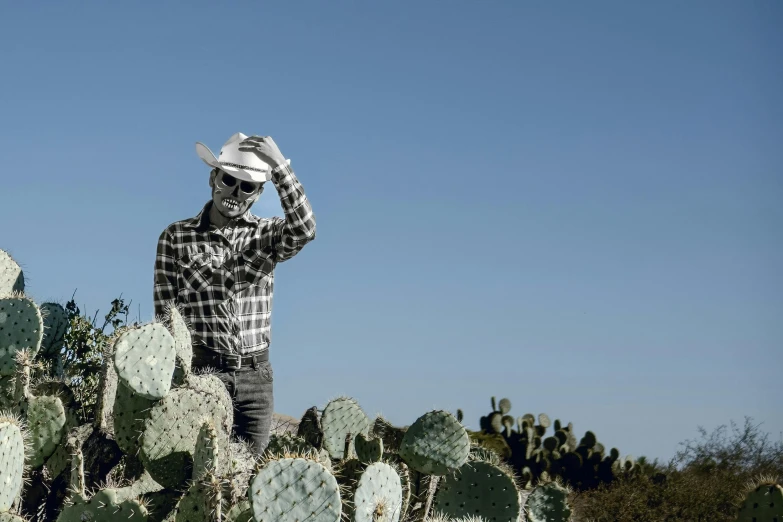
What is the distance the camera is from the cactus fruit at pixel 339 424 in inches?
227

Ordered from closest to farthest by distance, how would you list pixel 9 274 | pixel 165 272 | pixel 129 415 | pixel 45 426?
pixel 129 415, pixel 45 426, pixel 165 272, pixel 9 274

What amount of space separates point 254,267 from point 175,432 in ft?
4.16

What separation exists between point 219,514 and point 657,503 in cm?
813

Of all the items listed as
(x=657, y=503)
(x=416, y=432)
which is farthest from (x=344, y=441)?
(x=657, y=503)

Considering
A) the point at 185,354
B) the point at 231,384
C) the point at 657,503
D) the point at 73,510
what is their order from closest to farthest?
the point at 73,510, the point at 185,354, the point at 231,384, the point at 657,503

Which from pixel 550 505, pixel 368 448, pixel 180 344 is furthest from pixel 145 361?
pixel 550 505

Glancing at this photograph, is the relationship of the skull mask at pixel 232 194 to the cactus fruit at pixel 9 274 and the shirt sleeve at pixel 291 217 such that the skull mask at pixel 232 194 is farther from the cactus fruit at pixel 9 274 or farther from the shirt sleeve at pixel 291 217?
the cactus fruit at pixel 9 274

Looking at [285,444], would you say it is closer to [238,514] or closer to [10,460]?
[238,514]

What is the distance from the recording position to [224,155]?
18.8ft

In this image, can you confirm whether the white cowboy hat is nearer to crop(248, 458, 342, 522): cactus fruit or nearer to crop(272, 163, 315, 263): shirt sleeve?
crop(272, 163, 315, 263): shirt sleeve

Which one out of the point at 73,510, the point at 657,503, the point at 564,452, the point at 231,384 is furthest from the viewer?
the point at 564,452

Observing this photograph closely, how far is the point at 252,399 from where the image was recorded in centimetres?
559

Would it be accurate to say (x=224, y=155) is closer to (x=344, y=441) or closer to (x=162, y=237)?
(x=162, y=237)

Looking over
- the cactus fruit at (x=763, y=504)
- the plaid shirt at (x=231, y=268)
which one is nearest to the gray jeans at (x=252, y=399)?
the plaid shirt at (x=231, y=268)
